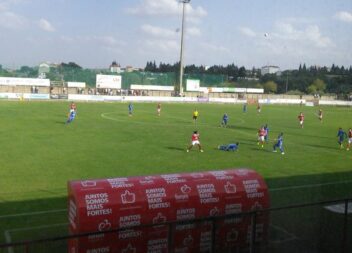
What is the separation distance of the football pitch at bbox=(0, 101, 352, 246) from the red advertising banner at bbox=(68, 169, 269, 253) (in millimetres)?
4010

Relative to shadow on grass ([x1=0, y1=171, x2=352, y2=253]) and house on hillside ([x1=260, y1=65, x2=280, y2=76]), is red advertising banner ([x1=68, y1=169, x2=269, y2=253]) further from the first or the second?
house on hillside ([x1=260, y1=65, x2=280, y2=76])

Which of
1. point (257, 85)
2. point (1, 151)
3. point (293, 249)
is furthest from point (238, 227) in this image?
point (257, 85)

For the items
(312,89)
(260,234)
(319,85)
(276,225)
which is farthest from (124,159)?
(312,89)

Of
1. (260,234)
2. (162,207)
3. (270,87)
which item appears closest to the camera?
(162,207)

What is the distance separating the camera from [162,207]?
31.5 ft

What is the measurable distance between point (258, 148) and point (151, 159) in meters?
8.74

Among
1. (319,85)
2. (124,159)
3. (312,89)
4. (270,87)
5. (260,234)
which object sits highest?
(319,85)

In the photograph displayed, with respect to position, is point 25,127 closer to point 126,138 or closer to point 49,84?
point 126,138

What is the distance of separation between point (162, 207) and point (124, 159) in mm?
14004

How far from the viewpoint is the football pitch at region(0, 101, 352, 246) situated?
15123 millimetres

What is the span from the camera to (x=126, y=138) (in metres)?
31.2

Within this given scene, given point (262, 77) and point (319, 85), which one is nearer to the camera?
point (319, 85)

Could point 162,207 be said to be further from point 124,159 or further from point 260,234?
point 124,159

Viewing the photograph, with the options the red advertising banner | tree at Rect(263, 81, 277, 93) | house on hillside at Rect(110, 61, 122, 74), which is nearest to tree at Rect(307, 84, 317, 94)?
tree at Rect(263, 81, 277, 93)
